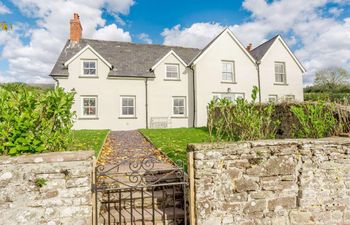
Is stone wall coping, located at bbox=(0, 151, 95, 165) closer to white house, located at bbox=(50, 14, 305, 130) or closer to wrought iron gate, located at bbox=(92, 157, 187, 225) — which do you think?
wrought iron gate, located at bbox=(92, 157, 187, 225)

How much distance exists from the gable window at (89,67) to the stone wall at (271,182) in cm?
1496

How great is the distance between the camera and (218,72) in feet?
59.4

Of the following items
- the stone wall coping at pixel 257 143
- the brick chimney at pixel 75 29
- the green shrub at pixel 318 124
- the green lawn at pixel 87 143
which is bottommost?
the green lawn at pixel 87 143

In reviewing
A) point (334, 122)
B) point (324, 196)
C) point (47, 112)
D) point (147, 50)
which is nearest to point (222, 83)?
point (147, 50)

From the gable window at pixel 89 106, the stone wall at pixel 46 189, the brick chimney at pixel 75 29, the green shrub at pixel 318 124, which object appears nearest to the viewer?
the stone wall at pixel 46 189

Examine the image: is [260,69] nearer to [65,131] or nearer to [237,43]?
[237,43]

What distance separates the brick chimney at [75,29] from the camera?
59.7 ft

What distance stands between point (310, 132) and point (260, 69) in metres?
15.5

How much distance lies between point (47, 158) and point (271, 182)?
3646 millimetres

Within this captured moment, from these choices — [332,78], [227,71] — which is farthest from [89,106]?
[332,78]

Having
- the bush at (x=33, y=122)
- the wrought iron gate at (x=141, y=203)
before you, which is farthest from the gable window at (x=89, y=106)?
the bush at (x=33, y=122)

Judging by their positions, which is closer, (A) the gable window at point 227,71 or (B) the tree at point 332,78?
(A) the gable window at point 227,71

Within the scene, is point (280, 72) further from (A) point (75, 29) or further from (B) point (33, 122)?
(B) point (33, 122)

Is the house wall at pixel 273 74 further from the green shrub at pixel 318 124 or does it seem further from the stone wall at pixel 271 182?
the stone wall at pixel 271 182
